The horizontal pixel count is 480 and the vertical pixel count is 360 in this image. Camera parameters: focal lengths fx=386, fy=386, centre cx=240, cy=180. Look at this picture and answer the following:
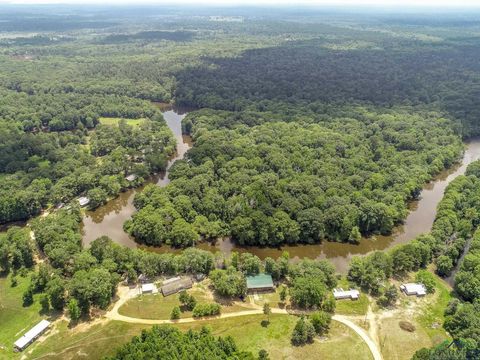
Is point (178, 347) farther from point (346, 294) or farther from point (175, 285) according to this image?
point (346, 294)

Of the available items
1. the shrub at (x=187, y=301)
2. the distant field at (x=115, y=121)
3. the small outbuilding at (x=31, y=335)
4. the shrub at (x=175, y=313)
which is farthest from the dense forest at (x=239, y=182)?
the shrub at (x=175, y=313)

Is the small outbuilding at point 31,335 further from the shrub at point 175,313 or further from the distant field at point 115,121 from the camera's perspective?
the distant field at point 115,121

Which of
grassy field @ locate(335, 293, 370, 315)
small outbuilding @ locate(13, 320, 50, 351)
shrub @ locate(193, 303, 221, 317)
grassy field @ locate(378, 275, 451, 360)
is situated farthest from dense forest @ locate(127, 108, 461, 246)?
small outbuilding @ locate(13, 320, 50, 351)

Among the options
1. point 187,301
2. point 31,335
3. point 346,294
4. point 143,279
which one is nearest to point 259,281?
point 187,301

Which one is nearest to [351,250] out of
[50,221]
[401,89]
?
[50,221]

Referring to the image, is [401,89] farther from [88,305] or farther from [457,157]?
[88,305]

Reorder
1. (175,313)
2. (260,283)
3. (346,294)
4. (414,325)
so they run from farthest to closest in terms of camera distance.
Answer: (260,283) < (346,294) < (414,325) < (175,313)
